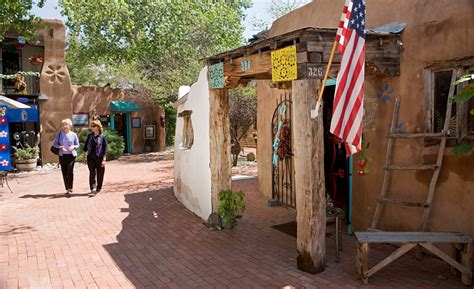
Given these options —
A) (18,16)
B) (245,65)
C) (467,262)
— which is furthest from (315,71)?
(18,16)

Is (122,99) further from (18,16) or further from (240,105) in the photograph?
(18,16)

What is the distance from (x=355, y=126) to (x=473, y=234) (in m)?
2.01

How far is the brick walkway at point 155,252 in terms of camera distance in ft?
14.8

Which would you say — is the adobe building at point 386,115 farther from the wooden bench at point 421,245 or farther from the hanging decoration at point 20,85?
the hanging decoration at point 20,85

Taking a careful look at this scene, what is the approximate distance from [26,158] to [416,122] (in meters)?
14.2

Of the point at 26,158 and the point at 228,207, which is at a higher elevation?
the point at 26,158

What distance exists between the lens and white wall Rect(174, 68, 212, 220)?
22.7 ft

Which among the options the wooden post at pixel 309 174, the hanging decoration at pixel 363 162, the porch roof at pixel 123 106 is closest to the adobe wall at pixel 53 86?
the porch roof at pixel 123 106

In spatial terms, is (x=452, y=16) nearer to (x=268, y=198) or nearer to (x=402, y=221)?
(x=402, y=221)

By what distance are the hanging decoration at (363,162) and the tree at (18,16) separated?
8958 mm

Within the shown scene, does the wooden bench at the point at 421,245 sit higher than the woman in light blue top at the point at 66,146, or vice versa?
the woman in light blue top at the point at 66,146

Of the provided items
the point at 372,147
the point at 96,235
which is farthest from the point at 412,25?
the point at 96,235

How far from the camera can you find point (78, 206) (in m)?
8.46

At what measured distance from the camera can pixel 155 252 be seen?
553 centimetres
